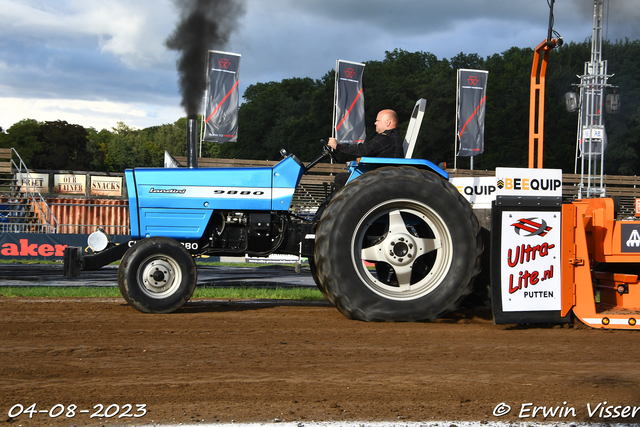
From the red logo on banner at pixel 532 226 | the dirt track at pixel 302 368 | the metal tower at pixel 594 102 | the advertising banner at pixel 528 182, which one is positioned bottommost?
the dirt track at pixel 302 368

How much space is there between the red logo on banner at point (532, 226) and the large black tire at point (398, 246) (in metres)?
0.33

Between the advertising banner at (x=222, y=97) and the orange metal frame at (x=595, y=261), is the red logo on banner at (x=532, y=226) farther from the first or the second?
the advertising banner at (x=222, y=97)

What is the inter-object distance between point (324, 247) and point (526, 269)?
1684 mm

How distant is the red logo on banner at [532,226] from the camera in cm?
477

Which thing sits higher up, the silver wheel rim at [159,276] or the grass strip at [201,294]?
the silver wheel rim at [159,276]

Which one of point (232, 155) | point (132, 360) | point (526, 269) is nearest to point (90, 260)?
point (132, 360)

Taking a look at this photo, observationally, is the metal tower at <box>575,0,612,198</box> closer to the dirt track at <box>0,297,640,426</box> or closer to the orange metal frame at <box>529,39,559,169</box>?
the orange metal frame at <box>529,39,559,169</box>

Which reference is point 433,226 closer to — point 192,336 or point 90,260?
point 192,336

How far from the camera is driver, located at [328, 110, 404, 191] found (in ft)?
17.0

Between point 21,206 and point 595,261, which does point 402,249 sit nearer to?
point 595,261

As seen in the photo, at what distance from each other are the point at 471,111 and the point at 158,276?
20.9 metres

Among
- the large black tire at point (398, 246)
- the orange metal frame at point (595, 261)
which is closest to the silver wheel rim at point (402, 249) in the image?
the large black tire at point (398, 246)

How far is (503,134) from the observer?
45.1m

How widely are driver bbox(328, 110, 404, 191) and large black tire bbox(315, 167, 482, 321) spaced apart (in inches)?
13.2
